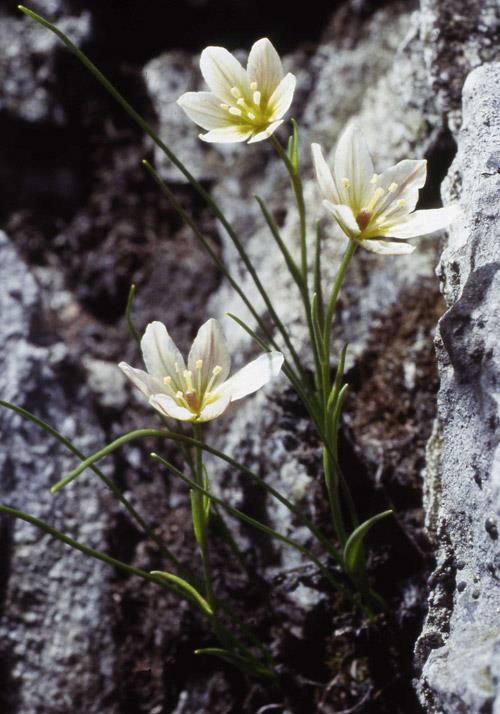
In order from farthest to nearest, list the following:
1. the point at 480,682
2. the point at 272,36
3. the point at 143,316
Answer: the point at 272,36, the point at 143,316, the point at 480,682

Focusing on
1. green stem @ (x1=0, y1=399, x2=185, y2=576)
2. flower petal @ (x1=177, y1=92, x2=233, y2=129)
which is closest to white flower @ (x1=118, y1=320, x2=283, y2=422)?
green stem @ (x1=0, y1=399, x2=185, y2=576)

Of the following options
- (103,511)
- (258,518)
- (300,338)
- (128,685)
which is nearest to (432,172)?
(300,338)

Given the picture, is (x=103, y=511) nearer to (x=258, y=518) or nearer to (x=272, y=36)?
(x=258, y=518)

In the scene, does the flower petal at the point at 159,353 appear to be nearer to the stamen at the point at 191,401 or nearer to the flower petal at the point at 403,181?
the stamen at the point at 191,401

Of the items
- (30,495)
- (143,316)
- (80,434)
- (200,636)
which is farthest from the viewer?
(143,316)

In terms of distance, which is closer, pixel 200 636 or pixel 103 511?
pixel 200 636

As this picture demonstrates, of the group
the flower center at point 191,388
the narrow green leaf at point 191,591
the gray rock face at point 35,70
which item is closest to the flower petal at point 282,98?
the flower center at point 191,388

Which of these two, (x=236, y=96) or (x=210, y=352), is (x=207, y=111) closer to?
(x=236, y=96)
